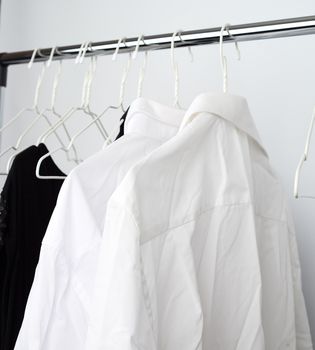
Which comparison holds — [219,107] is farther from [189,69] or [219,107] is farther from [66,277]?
[189,69]

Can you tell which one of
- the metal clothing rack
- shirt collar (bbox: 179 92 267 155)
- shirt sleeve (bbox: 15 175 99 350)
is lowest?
shirt sleeve (bbox: 15 175 99 350)

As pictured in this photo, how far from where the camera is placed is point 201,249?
0.62 m

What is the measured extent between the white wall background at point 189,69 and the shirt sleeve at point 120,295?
0.66 meters

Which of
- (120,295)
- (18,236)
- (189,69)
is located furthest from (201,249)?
(189,69)

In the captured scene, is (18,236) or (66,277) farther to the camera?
(18,236)

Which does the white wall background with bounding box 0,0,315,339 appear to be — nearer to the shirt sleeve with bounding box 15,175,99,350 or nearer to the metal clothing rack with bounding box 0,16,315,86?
the metal clothing rack with bounding box 0,16,315,86

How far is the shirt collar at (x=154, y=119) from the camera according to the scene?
716 mm

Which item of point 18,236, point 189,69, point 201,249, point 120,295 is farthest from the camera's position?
point 189,69

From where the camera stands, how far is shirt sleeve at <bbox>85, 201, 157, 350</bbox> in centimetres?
50

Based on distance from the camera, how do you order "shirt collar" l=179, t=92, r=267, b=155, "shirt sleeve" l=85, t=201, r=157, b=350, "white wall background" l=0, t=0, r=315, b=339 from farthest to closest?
"white wall background" l=0, t=0, r=315, b=339
"shirt collar" l=179, t=92, r=267, b=155
"shirt sleeve" l=85, t=201, r=157, b=350

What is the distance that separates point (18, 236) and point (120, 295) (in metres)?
0.31

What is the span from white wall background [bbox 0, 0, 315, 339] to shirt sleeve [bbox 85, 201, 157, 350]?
66cm

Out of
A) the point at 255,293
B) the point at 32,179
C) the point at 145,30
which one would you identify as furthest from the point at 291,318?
the point at 145,30

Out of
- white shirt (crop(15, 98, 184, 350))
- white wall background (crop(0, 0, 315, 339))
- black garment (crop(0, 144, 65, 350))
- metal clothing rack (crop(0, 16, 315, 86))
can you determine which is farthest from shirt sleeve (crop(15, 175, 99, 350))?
white wall background (crop(0, 0, 315, 339))
